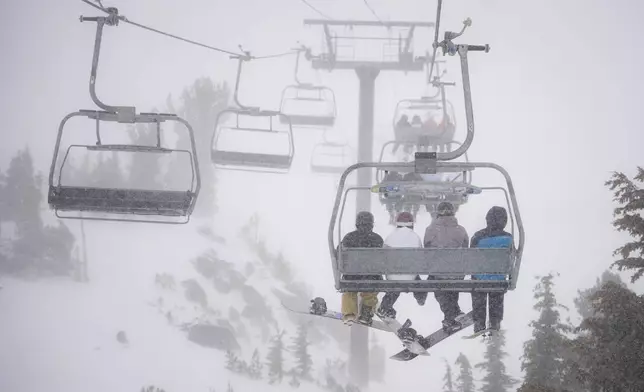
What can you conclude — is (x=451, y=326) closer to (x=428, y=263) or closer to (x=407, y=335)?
(x=407, y=335)

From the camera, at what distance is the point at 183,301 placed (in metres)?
41.2

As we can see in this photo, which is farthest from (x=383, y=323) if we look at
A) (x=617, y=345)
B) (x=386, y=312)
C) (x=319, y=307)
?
(x=617, y=345)

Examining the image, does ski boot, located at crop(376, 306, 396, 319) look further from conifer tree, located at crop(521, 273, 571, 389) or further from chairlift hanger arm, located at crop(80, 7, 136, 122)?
conifer tree, located at crop(521, 273, 571, 389)

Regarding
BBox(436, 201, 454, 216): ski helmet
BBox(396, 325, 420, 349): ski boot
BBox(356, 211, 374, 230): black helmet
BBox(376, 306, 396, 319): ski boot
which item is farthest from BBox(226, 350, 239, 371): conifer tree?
BBox(436, 201, 454, 216): ski helmet

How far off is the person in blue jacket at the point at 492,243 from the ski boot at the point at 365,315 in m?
1.30

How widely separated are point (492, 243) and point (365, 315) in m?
1.91

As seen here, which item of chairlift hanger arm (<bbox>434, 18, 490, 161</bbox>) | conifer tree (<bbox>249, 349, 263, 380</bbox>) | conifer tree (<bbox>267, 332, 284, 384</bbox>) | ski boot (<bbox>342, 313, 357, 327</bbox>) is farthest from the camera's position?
conifer tree (<bbox>249, 349, 263, 380</bbox>)

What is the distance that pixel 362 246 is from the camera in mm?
6367

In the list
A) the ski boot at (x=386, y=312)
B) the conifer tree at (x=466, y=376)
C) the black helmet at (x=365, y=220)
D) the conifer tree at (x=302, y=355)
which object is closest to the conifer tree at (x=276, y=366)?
the conifer tree at (x=302, y=355)

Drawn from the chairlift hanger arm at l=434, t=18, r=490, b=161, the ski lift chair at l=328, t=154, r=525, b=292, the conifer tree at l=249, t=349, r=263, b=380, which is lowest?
the conifer tree at l=249, t=349, r=263, b=380

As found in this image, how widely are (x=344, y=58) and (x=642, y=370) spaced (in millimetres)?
19544

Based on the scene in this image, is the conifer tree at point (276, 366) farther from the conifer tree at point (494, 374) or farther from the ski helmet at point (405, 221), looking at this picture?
the ski helmet at point (405, 221)

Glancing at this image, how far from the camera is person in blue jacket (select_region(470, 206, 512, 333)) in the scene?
242 inches

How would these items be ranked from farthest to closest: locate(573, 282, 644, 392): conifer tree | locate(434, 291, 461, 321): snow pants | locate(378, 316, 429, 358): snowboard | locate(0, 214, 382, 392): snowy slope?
locate(0, 214, 382, 392): snowy slope, locate(573, 282, 644, 392): conifer tree, locate(434, 291, 461, 321): snow pants, locate(378, 316, 429, 358): snowboard
